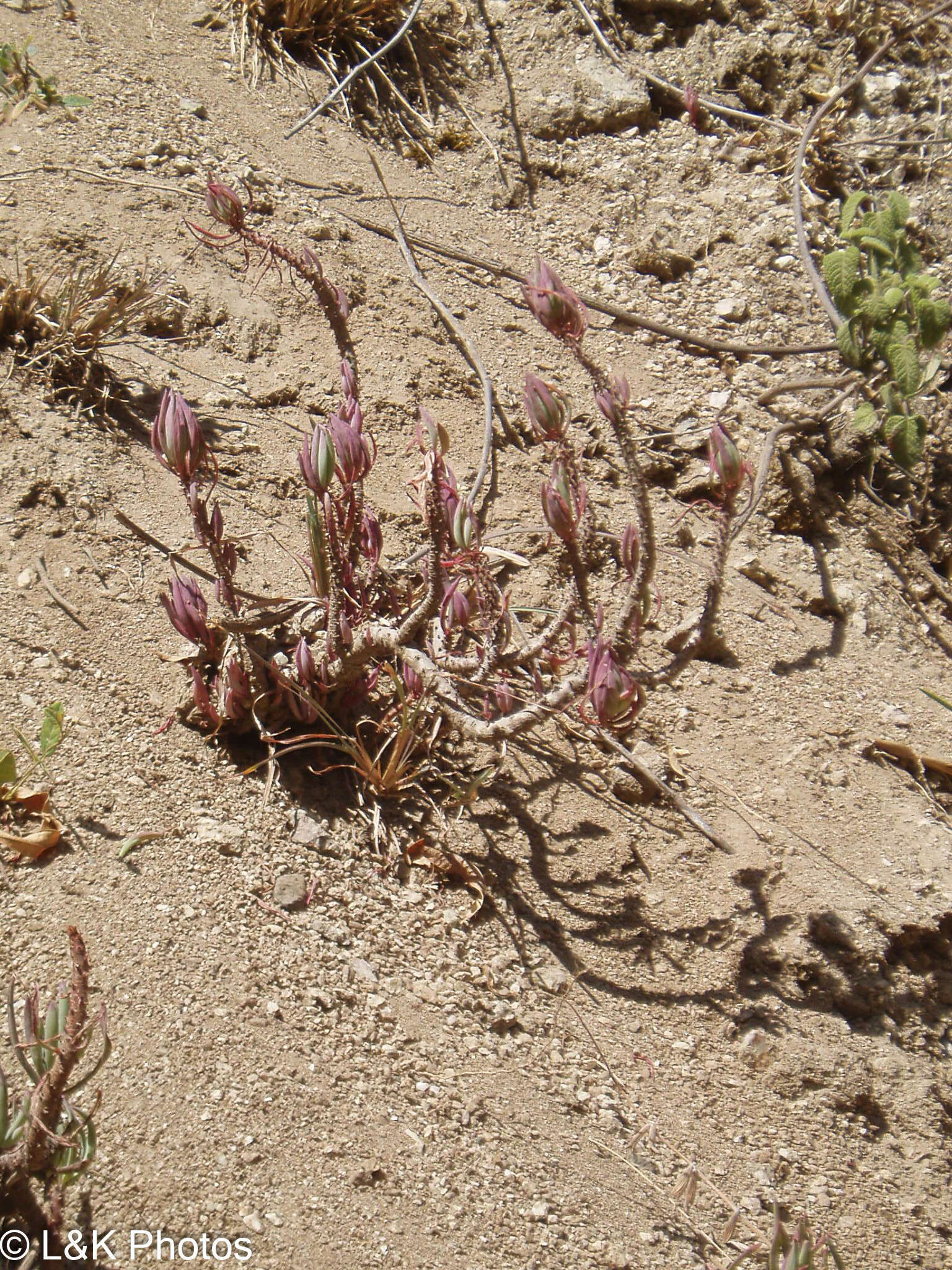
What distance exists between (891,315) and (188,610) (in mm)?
Result: 1941

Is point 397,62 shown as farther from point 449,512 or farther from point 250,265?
point 449,512

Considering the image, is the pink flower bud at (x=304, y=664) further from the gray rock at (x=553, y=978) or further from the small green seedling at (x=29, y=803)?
the gray rock at (x=553, y=978)

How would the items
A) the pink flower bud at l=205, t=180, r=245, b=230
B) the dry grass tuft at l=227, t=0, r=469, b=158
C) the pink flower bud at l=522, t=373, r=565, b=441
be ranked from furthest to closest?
the dry grass tuft at l=227, t=0, r=469, b=158, the pink flower bud at l=205, t=180, r=245, b=230, the pink flower bud at l=522, t=373, r=565, b=441

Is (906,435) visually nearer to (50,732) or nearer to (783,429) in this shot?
(783,429)

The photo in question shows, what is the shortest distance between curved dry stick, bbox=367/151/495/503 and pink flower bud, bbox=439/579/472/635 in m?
0.45

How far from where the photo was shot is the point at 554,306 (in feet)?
5.77

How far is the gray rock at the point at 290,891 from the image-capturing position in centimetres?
195

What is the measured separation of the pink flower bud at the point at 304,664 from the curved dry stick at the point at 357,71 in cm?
194

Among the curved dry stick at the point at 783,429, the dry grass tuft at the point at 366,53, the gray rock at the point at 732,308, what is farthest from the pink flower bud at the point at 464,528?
the dry grass tuft at the point at 366,53

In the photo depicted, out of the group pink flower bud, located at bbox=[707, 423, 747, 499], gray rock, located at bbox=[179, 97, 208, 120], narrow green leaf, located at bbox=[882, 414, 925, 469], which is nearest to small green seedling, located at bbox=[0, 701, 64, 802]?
pink flower bud, located at bbox=[707, 423, 747, 499]

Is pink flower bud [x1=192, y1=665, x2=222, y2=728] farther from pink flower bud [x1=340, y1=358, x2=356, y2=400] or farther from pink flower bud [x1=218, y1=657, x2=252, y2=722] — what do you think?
pink flower bud [x1=340, y1=358, x2=356, y2=400]

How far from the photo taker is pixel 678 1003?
212 cm

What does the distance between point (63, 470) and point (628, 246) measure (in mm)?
2080

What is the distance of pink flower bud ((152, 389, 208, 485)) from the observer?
1820mm
